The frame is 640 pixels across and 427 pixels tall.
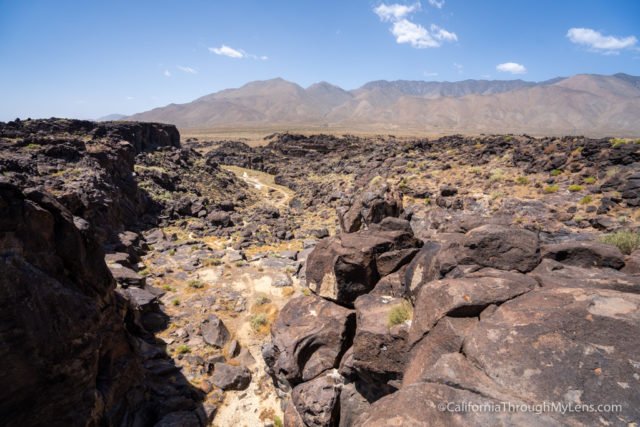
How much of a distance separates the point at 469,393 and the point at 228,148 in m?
88.2

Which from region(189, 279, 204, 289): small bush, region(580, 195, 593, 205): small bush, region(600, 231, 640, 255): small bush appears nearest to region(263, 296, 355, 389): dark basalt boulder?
region(600, 231, 640, 255): small bush

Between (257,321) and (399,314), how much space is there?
29.9 feet

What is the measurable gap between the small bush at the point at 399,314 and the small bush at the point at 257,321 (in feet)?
28.3

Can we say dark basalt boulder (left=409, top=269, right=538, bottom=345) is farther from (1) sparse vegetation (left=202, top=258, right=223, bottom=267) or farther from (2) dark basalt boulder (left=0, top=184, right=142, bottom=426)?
(1) sparse vegetation (left=202, top=258, right=223, bottom=267)

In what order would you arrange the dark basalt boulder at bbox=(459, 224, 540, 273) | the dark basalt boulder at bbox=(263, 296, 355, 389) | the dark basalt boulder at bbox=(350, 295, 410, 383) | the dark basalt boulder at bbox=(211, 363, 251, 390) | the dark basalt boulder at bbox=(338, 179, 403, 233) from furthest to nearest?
the dark basalt boulder at bbox=(338, 179, 403, 233) → the dark basalt boulder at bbox=(211, 363, 251, 390) → the dark basalt boulder at bbox=(263, 296, 355, 389) → the dark basalt boulder at bbox=(459, 224, 540, 273) → the dark basalt boulder at bbox=(350, 295, 410, 383)

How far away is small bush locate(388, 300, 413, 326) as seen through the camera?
8344mm

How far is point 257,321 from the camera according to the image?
1553 centimetres

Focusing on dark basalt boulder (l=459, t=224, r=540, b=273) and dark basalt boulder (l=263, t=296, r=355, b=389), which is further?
dark basalt boulder (l=263, t=296, r=355, b=389)

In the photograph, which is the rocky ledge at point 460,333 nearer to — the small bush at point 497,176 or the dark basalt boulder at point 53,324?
the dark basalt boulder at point 53,324

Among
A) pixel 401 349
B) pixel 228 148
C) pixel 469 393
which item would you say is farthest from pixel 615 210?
pixel 228 148

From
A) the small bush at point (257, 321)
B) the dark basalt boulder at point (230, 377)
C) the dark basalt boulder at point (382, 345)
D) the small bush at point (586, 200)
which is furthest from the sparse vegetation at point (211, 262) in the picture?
the small bush at point (586, 200)

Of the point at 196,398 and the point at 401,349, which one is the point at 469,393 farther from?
the point at 196,398

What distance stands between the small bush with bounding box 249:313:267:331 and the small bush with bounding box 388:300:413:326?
8.63 meters

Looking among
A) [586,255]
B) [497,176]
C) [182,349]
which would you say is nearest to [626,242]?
[586,255]
